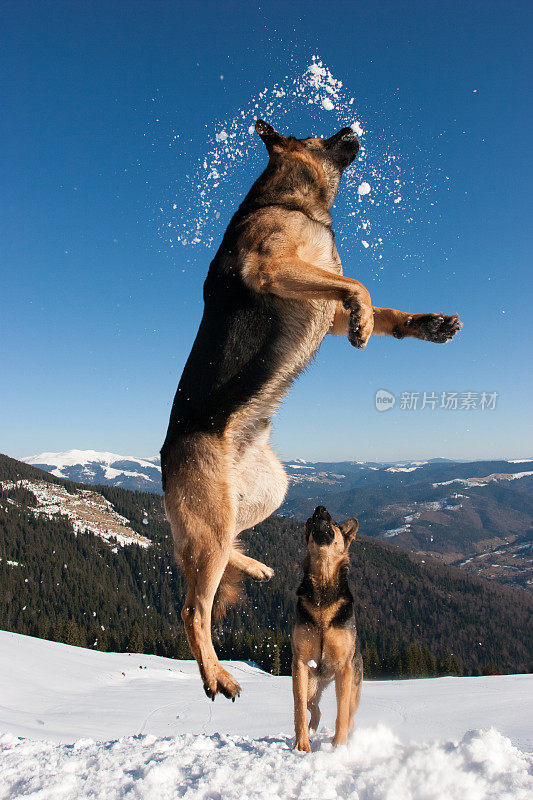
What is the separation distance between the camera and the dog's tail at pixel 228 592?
158 inches

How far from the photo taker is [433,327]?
329 centimetres

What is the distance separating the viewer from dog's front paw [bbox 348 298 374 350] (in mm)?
2673

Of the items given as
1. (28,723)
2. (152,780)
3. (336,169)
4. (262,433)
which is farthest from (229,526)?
(28,723)

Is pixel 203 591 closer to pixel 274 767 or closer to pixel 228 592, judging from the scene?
pixel 228 592

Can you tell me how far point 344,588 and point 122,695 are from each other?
61.1m

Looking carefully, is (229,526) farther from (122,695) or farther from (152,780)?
(122,695)

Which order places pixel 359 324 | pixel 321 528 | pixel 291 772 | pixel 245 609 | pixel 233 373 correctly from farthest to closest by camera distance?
pixel 245 609 < pixel 321 528 < pixel 291 772 < pixel 233 373 < pixel 359 324

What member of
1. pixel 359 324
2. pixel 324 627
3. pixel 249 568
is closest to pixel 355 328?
pixel 359 324

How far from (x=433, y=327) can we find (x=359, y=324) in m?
0.89

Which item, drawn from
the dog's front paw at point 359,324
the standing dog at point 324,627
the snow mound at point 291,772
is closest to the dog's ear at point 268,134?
the dog's front paw at point 359,324

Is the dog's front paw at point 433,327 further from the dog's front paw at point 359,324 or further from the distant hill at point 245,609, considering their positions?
the distant hill at point 245,609

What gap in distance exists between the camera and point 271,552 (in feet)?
449

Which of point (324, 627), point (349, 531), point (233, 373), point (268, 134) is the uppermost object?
point (268, 134)

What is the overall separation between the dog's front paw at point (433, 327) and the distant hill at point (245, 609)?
63597mm
